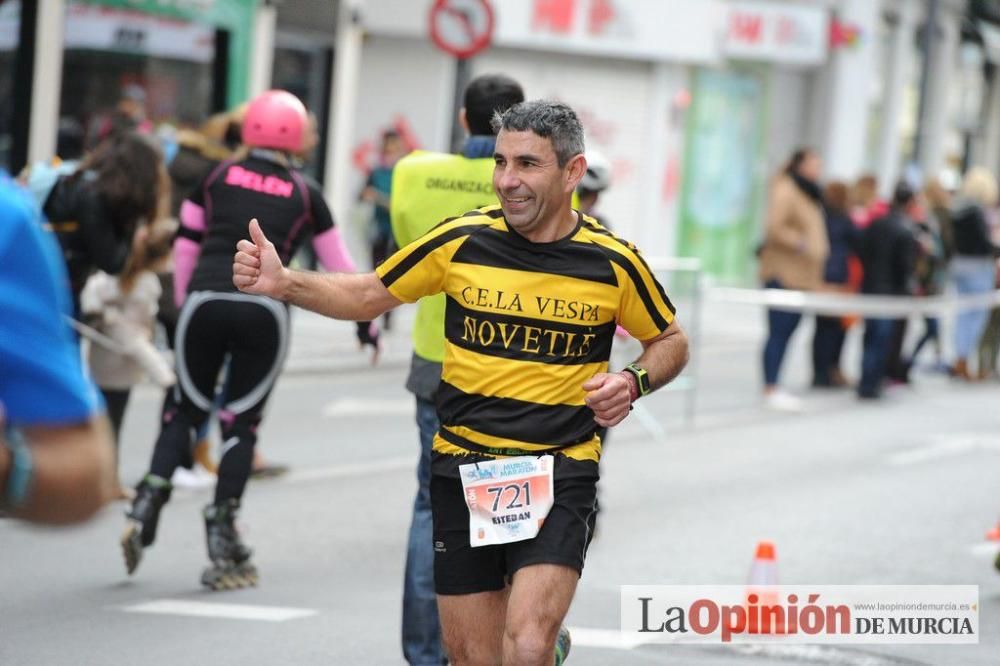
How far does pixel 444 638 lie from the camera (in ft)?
15.8

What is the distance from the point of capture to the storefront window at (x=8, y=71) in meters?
17.3

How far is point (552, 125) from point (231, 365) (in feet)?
9.87

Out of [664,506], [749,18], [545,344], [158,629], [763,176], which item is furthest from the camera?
[763,176]

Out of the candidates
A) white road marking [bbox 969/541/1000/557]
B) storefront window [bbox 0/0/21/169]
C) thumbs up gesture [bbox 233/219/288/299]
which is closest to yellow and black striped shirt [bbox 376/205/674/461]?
thumbs up gesture [bbox 233/219/288/299]

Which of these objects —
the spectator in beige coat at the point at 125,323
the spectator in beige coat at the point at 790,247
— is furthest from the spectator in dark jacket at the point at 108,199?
the spectator in beige coat at the point at 790,247

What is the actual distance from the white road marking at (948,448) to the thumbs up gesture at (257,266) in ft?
29.3

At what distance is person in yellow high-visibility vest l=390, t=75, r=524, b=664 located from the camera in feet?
19.4

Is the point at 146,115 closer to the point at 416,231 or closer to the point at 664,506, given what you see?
the point at 664,506

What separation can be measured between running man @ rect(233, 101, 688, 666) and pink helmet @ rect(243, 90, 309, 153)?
263cm

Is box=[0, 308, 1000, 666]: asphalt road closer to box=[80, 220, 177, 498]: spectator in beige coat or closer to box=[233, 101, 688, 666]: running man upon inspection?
box=[80, 220, 177, 498]: spectator in beige coat

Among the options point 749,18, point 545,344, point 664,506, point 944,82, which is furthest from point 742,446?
point 944,82

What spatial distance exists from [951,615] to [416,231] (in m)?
2.15

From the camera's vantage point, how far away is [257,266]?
4641 millimetres

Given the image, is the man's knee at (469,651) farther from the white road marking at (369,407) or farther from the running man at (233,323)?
the white road marking at (369,407)
